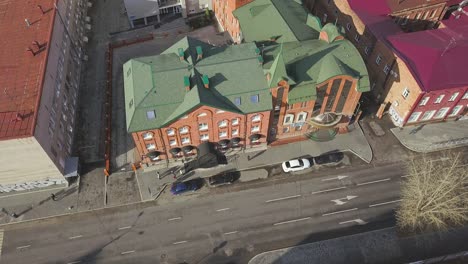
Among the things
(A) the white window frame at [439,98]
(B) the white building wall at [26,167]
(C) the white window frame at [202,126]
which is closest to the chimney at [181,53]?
(C) the white window frame at [202,126]

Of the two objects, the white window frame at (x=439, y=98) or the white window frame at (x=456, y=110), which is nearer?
the white window frame at (x=439, y=98)

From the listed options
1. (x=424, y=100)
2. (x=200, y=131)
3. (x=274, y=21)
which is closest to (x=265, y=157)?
(x=200, y=131)

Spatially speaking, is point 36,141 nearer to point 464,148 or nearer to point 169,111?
point 169,111

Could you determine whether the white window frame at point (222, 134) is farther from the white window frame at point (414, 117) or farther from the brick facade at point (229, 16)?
the white window frame at point (414, 117)

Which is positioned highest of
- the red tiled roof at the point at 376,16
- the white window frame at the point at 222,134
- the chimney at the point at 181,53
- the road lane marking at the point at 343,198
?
the chimney at the point at 181,53

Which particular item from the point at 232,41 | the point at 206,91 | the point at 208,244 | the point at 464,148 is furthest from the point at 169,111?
the point at 464,148

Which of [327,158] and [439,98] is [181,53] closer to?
[327,158]

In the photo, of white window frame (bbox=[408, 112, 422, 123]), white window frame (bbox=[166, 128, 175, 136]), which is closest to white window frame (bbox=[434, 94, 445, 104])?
white window frame (bbox=[408, 112, 422, 123])

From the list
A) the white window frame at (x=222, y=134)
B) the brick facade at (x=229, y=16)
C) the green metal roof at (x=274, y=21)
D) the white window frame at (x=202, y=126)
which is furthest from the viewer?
the brick facade at (x=229, y=16)
